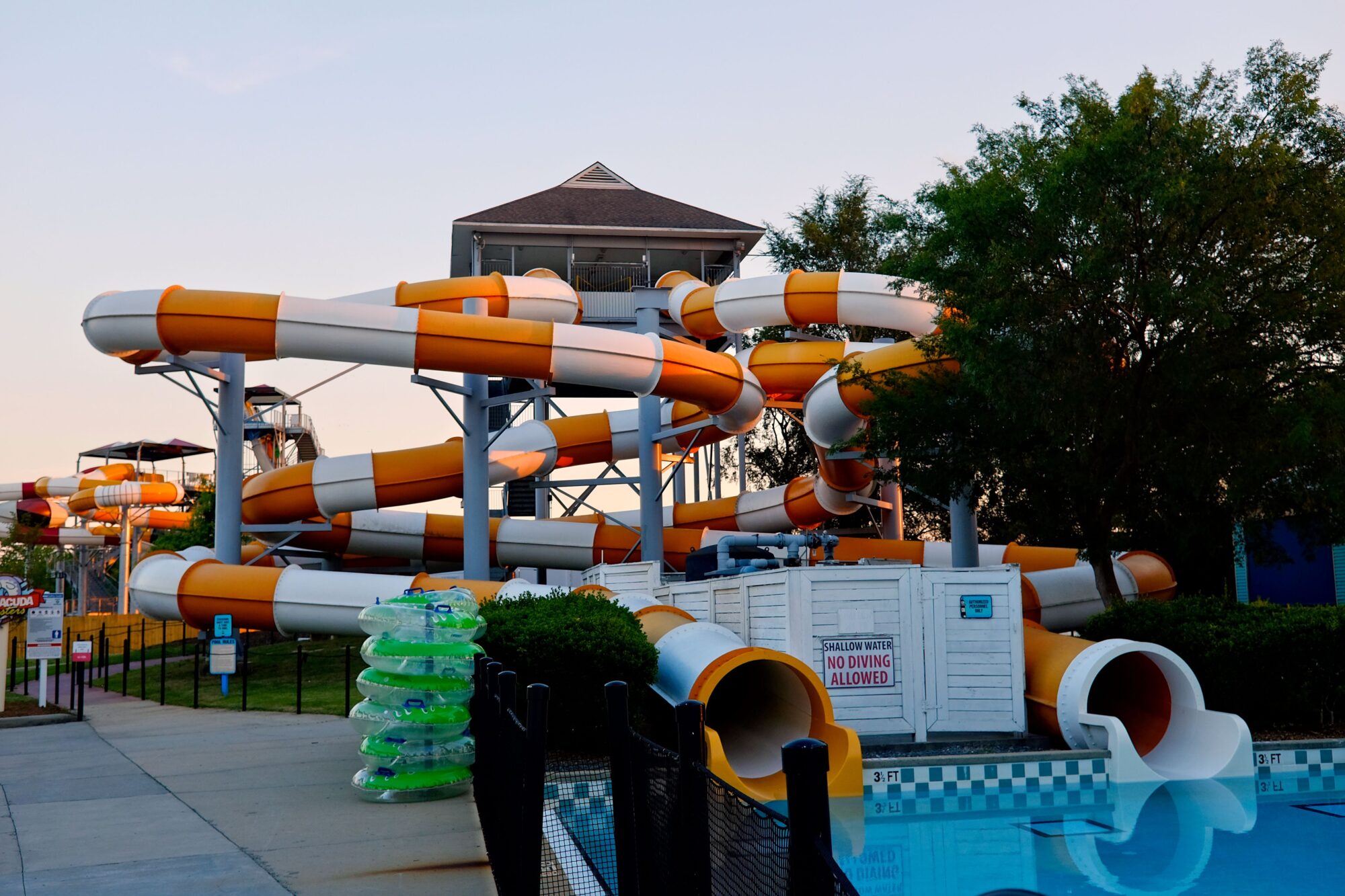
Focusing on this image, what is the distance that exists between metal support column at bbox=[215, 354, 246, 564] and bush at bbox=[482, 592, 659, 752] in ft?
36.5

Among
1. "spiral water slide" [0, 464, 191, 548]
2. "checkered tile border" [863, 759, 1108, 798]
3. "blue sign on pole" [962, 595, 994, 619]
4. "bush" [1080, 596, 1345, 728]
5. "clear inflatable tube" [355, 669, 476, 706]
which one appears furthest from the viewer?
"spiral water slide" [0, 464, 191, 548]

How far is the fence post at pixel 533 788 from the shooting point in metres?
4.46

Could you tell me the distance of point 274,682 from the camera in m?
20.7

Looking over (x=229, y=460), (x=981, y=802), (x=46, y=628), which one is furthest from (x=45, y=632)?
(x=981, y=802)

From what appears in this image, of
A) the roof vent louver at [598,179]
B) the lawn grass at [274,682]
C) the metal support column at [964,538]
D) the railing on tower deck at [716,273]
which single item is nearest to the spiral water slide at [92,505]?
the lawn grass at [274,682]

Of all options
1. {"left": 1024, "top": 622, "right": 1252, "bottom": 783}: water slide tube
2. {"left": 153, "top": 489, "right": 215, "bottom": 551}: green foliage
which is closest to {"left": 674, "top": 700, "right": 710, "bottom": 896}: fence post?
{"left": 1024, "top": 622, "right": 1252, "bottom": 783}: water slide tube

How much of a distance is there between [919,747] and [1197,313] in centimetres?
559

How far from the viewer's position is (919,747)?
11.0 meters

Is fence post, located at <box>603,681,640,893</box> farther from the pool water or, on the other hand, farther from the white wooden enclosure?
the white wooden enclosure

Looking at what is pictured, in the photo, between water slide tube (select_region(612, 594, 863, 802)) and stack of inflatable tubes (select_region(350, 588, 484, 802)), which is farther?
water slide tube (select_region(612, 594, 863, 802))

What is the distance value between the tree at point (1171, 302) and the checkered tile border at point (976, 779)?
4.28 meters

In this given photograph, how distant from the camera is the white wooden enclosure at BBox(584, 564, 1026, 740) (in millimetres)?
11195

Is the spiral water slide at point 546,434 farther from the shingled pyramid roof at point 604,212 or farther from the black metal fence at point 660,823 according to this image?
the shingled pyramid roof at point 604,212

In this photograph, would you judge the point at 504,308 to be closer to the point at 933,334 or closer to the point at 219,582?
the point at 219,582
